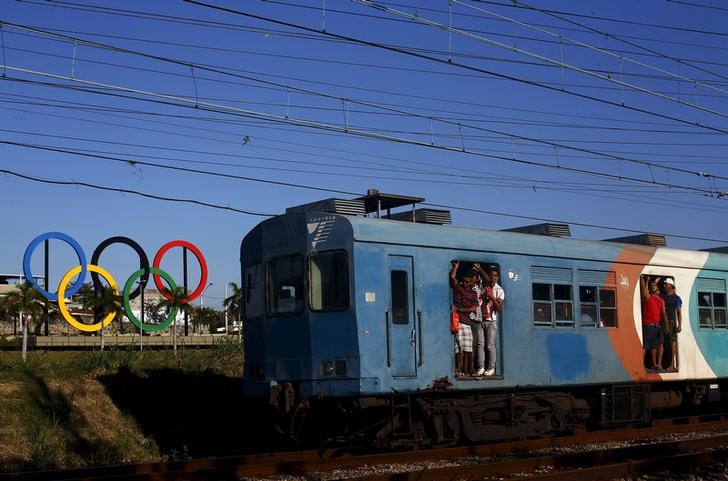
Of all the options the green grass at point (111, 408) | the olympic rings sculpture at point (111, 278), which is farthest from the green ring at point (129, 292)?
the green grass at point (111, 408)

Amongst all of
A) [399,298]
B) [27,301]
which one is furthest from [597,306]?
[27,301]

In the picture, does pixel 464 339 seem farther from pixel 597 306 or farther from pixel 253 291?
pixel 253 291

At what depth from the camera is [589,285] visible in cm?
1562

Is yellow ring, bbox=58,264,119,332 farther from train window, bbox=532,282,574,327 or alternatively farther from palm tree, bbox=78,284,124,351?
train window, bbox=532,282,574,327

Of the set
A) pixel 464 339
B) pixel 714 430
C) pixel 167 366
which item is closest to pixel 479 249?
pixel 464 339

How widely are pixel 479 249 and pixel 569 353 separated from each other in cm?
261

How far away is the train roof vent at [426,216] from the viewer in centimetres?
1444

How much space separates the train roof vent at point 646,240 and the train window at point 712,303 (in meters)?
1.04

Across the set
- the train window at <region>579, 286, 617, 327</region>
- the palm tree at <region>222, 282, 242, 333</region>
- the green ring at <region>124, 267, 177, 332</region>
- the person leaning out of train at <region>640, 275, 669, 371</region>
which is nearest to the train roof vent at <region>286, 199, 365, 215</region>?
the train window at <region>579, 286, 617, 327</region>

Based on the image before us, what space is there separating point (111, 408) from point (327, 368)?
6873 millimetres

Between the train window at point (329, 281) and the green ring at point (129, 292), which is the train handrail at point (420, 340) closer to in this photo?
the train window at point (329, 281)

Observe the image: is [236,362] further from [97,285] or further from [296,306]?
[97,285]

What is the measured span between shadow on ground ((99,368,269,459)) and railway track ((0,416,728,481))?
4219 millimetres

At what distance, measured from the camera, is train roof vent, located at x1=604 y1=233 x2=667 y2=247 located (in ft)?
58.3
